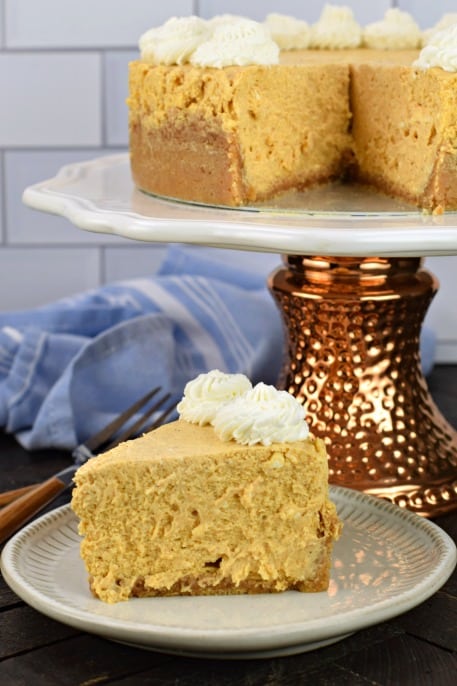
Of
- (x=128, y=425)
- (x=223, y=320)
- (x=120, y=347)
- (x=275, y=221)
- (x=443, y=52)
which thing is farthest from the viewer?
(x=223, y=320)

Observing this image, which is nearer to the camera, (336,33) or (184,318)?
(336,33)

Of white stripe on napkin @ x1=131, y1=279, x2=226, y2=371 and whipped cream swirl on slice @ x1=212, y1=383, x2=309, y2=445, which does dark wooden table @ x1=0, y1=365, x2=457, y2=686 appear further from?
white stripe on napkin @ x1=131, y1=279, x2=226, y2=371

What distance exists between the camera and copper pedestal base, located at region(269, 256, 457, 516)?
1.54 metres

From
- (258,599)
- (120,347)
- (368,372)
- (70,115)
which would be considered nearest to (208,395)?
(258,599)

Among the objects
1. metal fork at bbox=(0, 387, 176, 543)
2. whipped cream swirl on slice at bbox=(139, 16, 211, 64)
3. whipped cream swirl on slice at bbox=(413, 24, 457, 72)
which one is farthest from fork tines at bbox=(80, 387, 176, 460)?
whipped cream swirl on slice at bbox=(413, 24, 457, 72)

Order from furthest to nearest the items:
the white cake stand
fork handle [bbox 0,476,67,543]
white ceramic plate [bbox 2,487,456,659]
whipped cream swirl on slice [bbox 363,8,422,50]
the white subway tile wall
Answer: the white subway tile wall, whipped cream swirl on slice [bbox 363,8,422,50], the white cake stand, fork handle [bbox 0,476,67,543], white ceramic plate [bbox 2,487,456,659]

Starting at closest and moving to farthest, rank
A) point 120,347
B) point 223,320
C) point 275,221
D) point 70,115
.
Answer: point 275,221 → point 120,347 → point 223,320 → point 70,115

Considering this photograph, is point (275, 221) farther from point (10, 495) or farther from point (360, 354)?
point (10, 495)

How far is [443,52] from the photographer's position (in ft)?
4.61

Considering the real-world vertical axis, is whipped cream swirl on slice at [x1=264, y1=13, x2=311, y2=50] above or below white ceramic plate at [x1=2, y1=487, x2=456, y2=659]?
above

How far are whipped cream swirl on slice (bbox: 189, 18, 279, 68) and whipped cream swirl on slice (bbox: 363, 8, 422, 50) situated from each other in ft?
1.24

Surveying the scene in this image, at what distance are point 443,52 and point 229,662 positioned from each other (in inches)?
29.2

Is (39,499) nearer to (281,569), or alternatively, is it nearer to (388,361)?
(281,569)

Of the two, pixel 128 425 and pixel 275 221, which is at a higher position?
pixel 275 221
